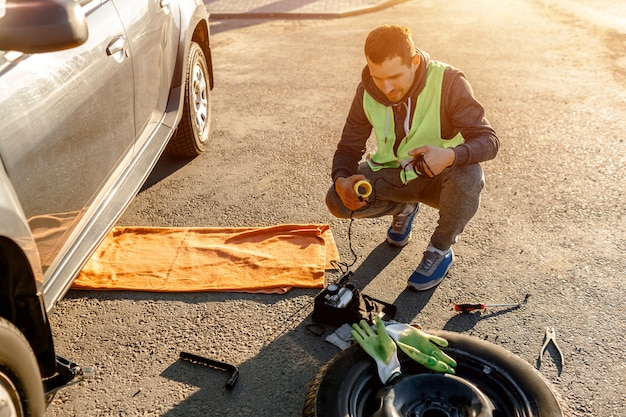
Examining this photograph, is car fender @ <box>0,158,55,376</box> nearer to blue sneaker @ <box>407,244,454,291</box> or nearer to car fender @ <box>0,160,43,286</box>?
car fender @ <box>0,160,43,286</box>

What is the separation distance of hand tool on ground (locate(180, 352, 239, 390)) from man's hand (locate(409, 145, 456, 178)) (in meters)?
1.25

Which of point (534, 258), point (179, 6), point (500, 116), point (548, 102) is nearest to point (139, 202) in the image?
point (179, 6)

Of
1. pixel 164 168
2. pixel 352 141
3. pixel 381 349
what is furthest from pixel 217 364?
pixel 164 168

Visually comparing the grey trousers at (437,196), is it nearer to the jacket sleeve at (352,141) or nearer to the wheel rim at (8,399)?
the jacket sleeve at (352,141)

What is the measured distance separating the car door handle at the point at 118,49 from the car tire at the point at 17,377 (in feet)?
4.70

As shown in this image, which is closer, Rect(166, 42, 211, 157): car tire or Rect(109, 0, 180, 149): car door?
Rect(109, 0, 180, 149): car door

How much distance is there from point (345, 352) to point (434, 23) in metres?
6.93

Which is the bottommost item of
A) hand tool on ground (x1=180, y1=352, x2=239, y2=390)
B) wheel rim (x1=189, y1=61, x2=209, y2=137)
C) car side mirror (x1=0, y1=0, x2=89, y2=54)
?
hand tool on ground (x1=180, y1=352, x2=239, y2=390)

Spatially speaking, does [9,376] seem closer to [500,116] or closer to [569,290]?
[569,290]

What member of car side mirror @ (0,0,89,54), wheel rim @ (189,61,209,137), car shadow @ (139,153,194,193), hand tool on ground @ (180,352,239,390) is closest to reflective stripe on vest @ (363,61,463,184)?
hand tool on ground @ (180,352,239,390)

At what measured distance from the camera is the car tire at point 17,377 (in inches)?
79.7

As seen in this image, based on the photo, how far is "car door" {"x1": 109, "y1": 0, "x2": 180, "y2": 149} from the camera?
340 centimetres

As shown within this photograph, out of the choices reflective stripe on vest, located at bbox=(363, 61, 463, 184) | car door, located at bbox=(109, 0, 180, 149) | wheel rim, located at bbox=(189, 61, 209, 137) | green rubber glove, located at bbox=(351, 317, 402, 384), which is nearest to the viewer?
green rubber glove, located at bbox=(351, 317, 402, 384)

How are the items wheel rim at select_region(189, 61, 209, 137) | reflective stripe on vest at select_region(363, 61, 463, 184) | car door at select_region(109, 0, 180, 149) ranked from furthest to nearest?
wheel rim at select_region(189, 61, 209, 137) < car door at select_region(109, 0, 180, 149) < reflective stripe on vest at select_region(363, 61, 463, 184)
